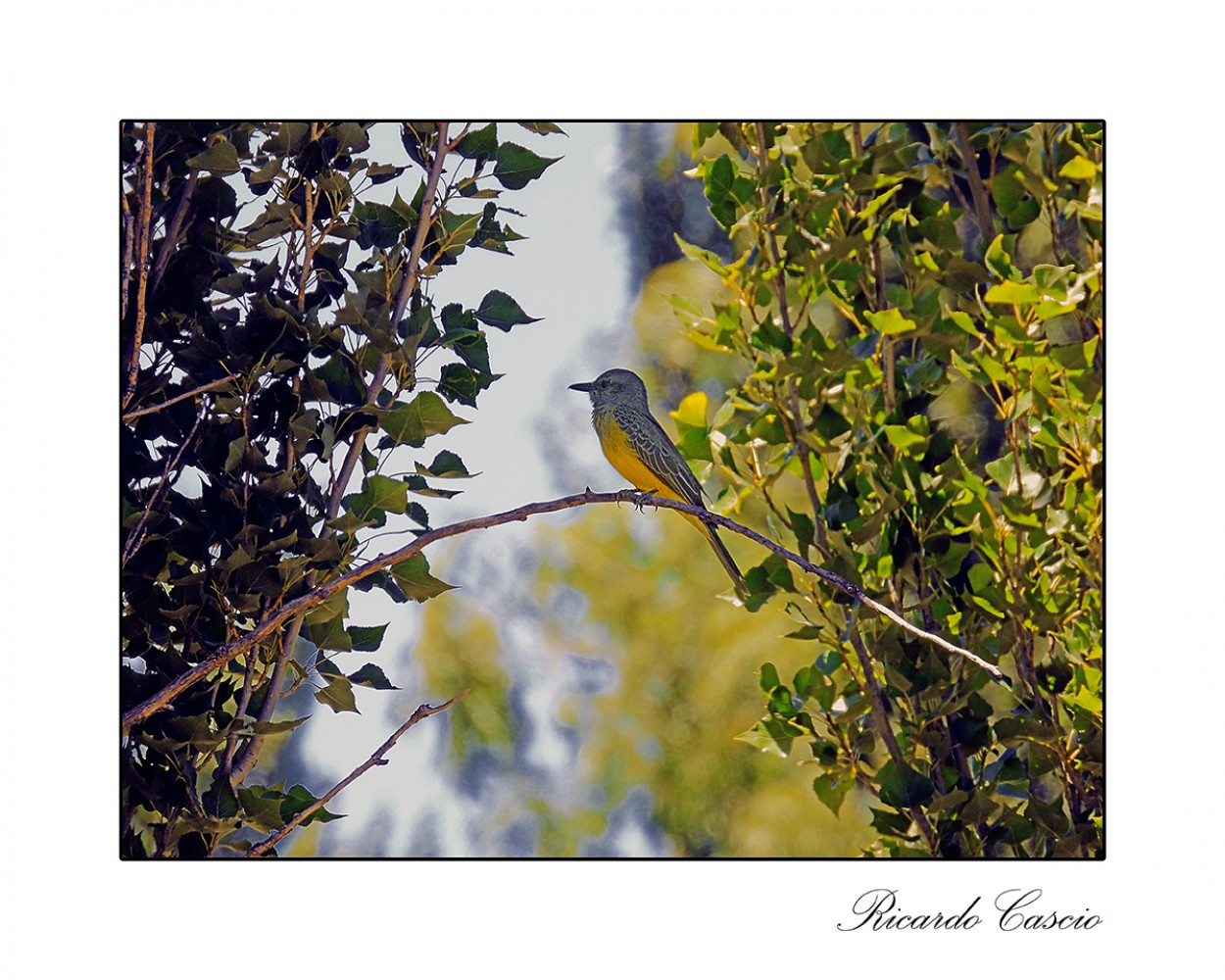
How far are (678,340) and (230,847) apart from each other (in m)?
1.17

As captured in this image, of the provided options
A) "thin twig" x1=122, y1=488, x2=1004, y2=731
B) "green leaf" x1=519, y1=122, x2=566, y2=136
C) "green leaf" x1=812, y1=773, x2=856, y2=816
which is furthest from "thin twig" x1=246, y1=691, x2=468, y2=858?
"green leaf" x1=519, y1=122, x2=566, y2=136

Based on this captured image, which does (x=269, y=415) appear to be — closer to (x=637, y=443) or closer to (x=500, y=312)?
(x=500, y=312)

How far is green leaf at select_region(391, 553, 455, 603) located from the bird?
0.39m

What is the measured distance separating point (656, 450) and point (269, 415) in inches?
26.1

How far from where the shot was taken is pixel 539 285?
7.61ft

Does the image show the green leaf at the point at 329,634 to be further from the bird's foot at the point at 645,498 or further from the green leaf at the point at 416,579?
the bird's foot at the point at 645,498

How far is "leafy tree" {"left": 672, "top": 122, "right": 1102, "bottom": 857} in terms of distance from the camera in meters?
2.18

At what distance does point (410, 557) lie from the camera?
2152 mm

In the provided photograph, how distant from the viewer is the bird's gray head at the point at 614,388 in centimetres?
232

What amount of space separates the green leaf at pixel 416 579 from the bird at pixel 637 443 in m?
0.39
